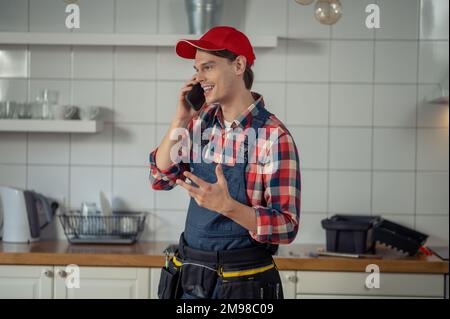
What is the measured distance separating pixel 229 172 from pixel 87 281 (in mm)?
752

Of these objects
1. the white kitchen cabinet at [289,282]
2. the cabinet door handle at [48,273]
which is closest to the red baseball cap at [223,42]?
the white kitchen cabinet at [289,282]

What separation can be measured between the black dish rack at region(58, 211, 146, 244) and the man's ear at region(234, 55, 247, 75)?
2.64ft

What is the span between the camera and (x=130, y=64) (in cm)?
211

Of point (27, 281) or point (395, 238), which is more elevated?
point (395, 238)

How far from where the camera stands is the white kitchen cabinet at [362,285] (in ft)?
6.19

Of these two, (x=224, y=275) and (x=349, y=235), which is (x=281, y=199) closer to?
(x=224, y=275)

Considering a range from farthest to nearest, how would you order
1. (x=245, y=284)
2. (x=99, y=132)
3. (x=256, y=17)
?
(x=99, y=132) < (x=256, y=17) < (x=245, y=284)

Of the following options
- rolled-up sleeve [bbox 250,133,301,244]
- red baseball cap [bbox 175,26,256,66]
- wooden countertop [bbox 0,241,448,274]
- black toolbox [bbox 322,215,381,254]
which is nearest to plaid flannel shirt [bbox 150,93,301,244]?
rolled-up sleeve [bbox 250,133,301,244]

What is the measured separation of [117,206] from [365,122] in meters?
0.76

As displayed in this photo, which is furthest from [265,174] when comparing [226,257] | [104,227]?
[104,227]

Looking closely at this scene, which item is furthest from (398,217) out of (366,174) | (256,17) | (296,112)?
(256,17)

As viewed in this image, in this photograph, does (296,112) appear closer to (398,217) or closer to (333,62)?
(333,62)

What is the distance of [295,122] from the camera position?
209 centimetres

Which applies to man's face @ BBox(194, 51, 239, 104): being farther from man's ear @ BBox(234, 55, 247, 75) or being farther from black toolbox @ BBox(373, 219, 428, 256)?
black toolbox @ BBox(373, 219, 428, 256)
